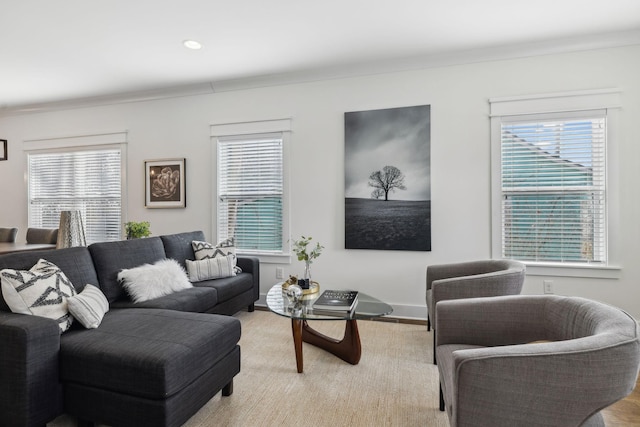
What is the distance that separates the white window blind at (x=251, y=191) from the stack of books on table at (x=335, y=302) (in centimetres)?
153

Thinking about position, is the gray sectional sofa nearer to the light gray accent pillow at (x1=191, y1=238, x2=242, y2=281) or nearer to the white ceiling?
the light gray accent pillow at (x1=191, y1=238, x2=242, y2=281)

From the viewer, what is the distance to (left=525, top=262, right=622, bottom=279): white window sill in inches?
122

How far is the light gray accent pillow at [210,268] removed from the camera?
11.1 feet

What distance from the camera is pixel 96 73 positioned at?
3.86m

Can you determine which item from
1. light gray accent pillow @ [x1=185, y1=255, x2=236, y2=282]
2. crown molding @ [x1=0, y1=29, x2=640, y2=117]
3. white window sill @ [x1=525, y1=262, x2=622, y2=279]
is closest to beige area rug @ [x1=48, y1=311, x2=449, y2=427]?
light gray accent pillow @ [x1=185, y1=255, x2=236, y2=282]

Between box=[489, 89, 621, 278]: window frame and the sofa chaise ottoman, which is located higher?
box=[489, 89, 621, 278]: window frame

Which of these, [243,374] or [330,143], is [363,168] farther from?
[243,374]

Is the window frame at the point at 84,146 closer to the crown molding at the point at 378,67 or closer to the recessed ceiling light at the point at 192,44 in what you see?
the crown molding at the point at 378,67

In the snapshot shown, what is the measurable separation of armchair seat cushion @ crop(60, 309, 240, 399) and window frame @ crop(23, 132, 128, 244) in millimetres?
3164

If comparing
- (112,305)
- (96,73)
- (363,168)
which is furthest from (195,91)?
(112,305)

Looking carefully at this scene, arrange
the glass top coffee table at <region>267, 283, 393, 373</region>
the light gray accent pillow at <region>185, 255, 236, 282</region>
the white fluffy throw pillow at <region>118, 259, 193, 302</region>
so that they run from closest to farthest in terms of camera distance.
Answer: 1. the glass top coffee table at <region>267, 283, 393, 373</region>
2. the white fluffy throw pillow at <region>118, 259, 193, 302</region>
3. the light gray accent pillow at <region>185, 255, 236, 282</region>

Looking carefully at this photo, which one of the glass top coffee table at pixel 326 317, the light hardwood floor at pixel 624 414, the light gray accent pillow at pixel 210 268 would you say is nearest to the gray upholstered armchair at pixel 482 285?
the glass top coffee table at pixel 326 317

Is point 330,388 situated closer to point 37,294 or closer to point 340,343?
point 340,343

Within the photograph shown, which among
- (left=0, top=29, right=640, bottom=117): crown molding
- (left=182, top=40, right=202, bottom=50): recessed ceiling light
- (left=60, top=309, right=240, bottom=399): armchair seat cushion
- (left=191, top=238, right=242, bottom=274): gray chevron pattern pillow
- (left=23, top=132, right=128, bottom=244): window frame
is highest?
(left=182, top=40, right=202, bottom=50): recessed ceiling light
